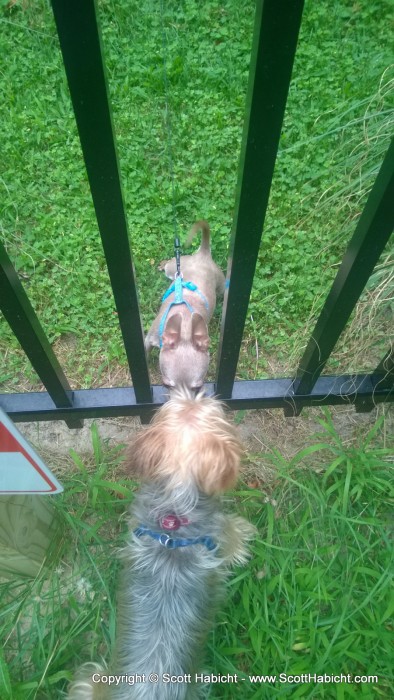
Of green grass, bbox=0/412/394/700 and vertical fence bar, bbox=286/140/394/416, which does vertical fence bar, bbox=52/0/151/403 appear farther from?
green grass, bbox=0/412/394/700

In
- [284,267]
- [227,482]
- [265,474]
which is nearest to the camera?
[227,482]

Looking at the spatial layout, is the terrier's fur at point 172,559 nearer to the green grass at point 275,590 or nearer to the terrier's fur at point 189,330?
the green grass at point 275,590

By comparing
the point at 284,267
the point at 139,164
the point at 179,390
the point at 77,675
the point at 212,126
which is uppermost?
the point at 212,126

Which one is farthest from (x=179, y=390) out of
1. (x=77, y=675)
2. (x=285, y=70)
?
(x=285, y=70)

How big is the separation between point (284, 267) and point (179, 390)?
1.26m

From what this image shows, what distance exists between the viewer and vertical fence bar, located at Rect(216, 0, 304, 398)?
102 centimetres

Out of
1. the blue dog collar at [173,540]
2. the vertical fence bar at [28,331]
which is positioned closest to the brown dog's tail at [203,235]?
the vertical fence bar at [28,331]

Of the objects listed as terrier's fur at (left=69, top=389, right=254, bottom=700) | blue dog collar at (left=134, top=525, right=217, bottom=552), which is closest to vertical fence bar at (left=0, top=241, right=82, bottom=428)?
terrier's fur at (left=69, top=389, right=254, bottom=700)

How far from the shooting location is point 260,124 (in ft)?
3.97

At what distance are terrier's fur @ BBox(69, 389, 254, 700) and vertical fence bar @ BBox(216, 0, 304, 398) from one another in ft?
1.95

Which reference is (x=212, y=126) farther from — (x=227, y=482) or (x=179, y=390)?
(x=227, y=482)

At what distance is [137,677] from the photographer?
1776 millimetres

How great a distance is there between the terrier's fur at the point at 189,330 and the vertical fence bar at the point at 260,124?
0.80 m

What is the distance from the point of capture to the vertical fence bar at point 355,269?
1.45 meters
